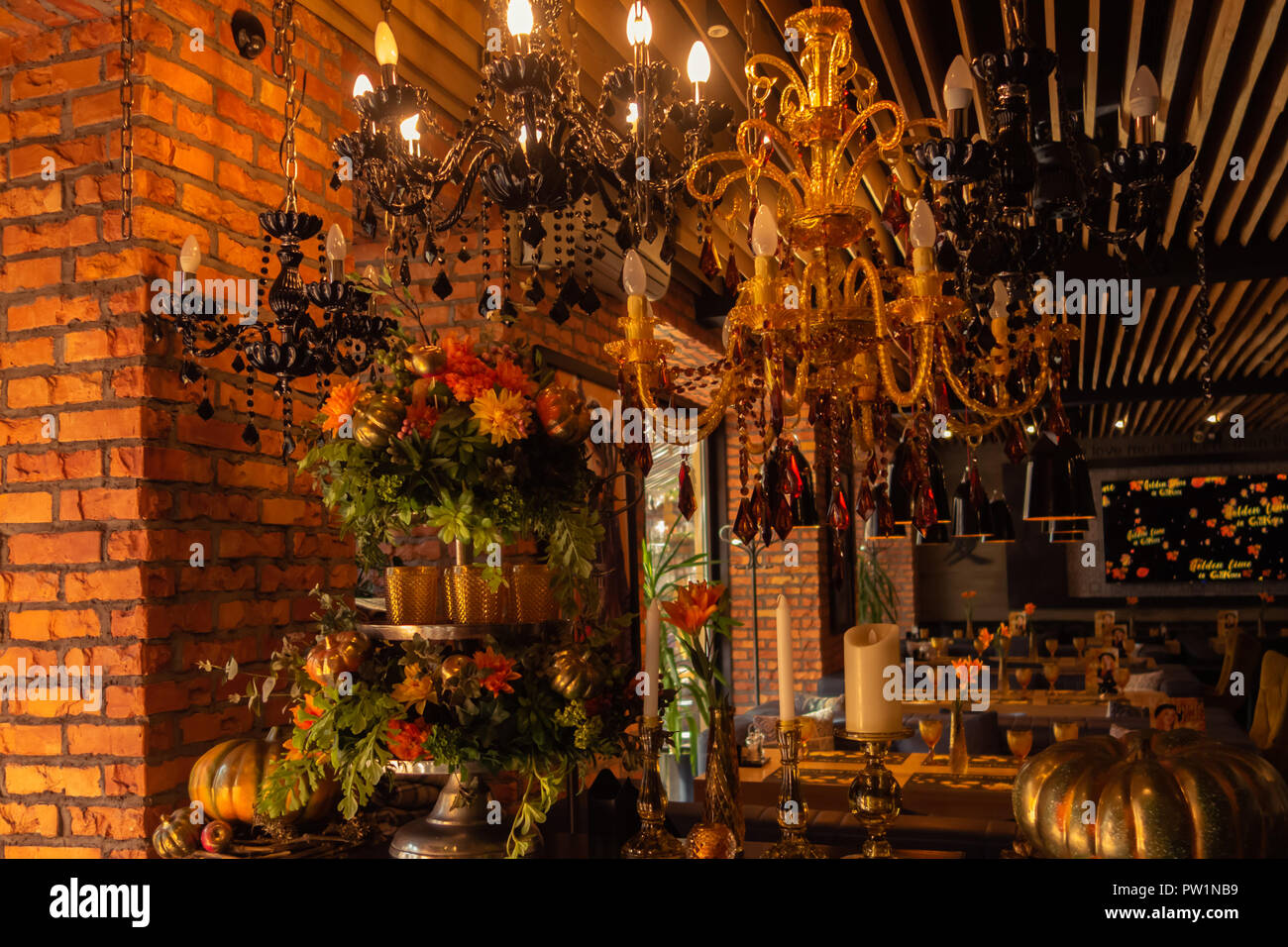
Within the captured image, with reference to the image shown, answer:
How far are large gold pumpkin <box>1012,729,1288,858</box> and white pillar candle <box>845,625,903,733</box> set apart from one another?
9.6 inches

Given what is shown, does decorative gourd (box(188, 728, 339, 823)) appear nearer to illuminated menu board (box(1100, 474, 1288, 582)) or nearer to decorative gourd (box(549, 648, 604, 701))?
decorative gourd (box(549, 648, 604, 701))

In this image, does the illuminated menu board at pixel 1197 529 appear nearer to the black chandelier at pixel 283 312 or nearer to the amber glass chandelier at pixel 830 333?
the amber glass chandelier at pixel 830 333

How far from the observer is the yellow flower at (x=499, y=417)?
1.60m

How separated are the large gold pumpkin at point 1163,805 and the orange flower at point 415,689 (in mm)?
855

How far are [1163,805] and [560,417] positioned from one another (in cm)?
99

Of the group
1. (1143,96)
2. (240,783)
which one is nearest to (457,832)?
(240,783)

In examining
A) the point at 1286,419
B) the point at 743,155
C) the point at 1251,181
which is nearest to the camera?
the point at 743,155

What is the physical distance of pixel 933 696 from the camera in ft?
16.5

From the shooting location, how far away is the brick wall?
200 centimetres

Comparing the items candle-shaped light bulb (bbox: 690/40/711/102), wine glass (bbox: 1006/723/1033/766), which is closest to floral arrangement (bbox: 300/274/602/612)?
candle-shaped light bulb (bbox: 690/40/711/102)

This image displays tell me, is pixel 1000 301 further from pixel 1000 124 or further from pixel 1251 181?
pixel 1251 181

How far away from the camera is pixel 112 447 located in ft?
6.64
